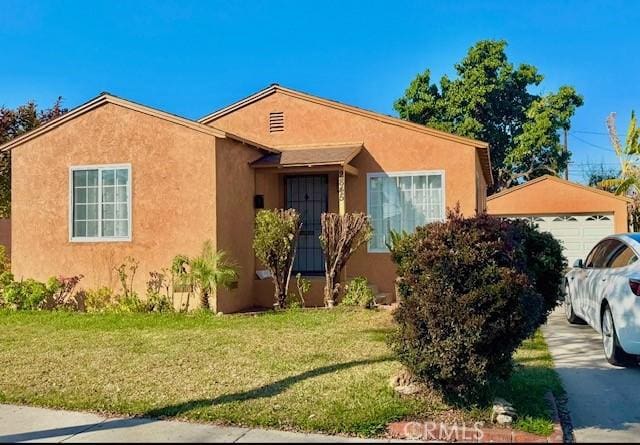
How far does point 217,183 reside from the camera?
11477mm

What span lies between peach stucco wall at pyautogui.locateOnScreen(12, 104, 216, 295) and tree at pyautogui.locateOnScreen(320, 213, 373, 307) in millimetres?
2350

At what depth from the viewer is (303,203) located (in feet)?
46.6

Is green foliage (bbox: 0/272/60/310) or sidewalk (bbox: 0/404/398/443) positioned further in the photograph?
green foliage (bbox: 0/272/60/310)

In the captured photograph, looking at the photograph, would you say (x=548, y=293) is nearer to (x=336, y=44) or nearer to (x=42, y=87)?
(x=336, y=44)

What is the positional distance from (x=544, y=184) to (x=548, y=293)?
1397 centimetres

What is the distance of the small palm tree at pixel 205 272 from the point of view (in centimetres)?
1095

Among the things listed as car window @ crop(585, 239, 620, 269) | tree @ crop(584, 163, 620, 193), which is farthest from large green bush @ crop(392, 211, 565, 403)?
tree @ crop(584, 163, 620, 193)

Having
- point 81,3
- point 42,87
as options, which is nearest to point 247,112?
point 81,3

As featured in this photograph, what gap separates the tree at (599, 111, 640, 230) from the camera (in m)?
18.9

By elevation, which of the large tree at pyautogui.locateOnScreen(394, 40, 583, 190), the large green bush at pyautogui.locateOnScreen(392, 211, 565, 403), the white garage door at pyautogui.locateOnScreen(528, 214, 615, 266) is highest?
the large tree at pyautogui.locateOnScreen(394, 40, 583, 190)

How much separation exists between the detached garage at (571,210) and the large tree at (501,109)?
25.2 feet

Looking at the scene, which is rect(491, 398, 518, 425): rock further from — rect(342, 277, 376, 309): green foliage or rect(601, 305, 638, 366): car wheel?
rect(342, 277, 376, 309): green foliage

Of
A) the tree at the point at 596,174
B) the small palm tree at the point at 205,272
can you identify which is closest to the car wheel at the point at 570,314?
the small palm tree at the point at 205,272

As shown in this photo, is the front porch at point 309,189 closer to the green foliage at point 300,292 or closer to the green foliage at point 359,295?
the green foliage at point 300,292
